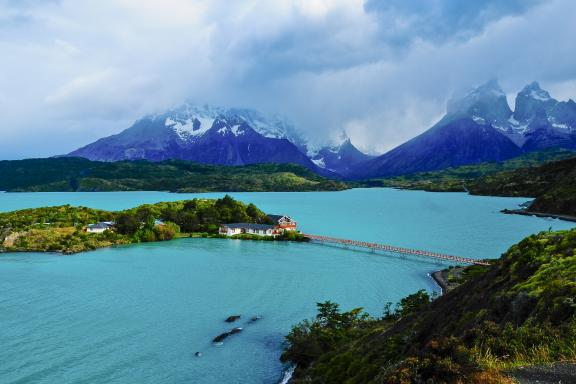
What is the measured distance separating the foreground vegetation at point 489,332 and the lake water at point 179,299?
12919 mm

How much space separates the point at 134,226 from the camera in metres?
132

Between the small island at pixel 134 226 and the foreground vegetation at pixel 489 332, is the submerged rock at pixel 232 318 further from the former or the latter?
the small island at pixel 134 226

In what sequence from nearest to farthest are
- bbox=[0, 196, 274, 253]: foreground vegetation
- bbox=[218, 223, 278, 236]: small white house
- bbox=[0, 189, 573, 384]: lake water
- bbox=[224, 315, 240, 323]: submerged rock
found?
bbox=[0, 189, 573, 384]: lake water
bbox=[224, 315, 240, 323]: submerged rock
bbox=[0, 196, 274, 253]: foreground vegetation
bbox=[218, 223, 278, 236]: small white house

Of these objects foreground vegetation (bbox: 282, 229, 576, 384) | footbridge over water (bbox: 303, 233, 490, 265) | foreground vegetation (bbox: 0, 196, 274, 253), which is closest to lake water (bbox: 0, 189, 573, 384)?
footbridge over water (bbox: 303, 233, 490, 265)

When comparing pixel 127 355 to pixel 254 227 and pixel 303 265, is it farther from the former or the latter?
pixel 254 227

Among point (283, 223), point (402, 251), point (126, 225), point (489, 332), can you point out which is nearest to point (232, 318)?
point (489, 332)

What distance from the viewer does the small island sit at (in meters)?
117

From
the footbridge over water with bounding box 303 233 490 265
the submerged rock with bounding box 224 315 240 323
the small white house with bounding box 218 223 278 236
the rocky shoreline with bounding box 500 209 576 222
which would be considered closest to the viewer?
the submerged rock with bounding box 224 315 240 323

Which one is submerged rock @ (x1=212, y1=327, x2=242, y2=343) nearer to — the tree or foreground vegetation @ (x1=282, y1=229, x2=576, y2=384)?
foreground vegetation @ (x1=282, y1=229, x2=576, y2=384)

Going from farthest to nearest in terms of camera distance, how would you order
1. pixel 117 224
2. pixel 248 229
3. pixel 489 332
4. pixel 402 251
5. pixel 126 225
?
pixel 248 229, pixel 117 224, pixel 126 225, pixel 402 251, pixel 489 332

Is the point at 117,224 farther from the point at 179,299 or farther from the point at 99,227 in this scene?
the point at 179,299

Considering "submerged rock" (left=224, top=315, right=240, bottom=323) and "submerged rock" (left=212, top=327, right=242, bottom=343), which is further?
"submerged rock" (left=224, top=315, right=240, bottom=323)

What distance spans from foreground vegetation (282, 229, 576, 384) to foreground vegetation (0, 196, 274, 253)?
97.7 m

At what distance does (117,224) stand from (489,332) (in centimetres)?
12835
